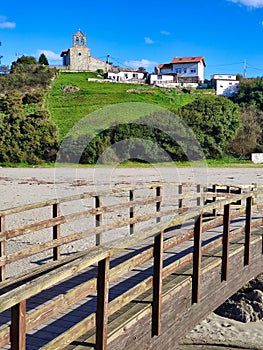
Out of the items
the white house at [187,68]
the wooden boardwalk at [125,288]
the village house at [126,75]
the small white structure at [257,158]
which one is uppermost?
the white house at [187,68]

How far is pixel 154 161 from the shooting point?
41.7 meters

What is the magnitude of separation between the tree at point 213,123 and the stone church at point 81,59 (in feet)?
178

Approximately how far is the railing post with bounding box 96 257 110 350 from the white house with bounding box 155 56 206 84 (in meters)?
88.9

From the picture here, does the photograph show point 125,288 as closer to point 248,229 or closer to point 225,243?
point 225,243

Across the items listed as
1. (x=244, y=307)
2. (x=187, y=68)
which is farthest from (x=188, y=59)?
(x=244, y=307)

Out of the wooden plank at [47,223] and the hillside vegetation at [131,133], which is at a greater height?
the hillside vegetation at [131,133]

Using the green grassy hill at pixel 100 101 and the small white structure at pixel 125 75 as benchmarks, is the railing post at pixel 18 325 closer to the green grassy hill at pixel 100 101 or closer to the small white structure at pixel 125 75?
the green grassy hill at pixel 100 101

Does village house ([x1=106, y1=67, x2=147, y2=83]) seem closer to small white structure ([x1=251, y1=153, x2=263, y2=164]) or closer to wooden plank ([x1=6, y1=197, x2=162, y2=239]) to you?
small white structure ([x1=251, y1=153, x2=263, y2=164])

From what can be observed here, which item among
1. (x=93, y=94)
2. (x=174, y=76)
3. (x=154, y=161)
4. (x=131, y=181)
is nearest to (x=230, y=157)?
(x=154, y=161)

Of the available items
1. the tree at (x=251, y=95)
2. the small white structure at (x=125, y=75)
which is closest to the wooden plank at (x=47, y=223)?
the tree at (x=251, y=95)

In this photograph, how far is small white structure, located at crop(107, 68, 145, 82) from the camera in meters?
88.8

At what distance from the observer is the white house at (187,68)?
304 feet

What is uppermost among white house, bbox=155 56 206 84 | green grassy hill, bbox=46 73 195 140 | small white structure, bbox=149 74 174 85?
white house, bbox=155 56 206 84

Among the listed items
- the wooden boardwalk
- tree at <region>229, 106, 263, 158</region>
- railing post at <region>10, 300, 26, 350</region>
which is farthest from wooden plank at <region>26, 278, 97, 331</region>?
tree at <region>229, 106, 263, 158</region>
